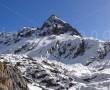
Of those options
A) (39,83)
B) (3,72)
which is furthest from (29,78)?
(3,72)

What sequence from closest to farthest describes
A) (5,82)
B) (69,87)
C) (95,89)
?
(5,82) → (95,89) → (69,87)

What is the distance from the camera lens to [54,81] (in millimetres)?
199125

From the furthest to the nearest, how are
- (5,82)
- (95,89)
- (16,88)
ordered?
(95,89)
(16,88)
(5,82)

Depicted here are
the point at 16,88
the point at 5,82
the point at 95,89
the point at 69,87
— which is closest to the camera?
the point at 5,82

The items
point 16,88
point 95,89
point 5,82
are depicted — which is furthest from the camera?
point 95,89

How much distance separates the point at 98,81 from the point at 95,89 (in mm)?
20379

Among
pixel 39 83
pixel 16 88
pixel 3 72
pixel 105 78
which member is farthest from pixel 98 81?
pixel 3 72

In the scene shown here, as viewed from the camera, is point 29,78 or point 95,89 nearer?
point 95,89

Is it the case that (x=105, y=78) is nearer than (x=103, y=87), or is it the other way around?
(x=103, y=87)

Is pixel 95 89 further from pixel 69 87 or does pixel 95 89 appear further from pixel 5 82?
pixel 5 82

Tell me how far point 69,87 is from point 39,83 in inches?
679

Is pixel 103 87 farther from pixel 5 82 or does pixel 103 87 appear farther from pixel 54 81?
pixel 5 82

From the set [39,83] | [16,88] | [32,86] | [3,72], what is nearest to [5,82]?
[3,72]

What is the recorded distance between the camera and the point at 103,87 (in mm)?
180625
